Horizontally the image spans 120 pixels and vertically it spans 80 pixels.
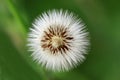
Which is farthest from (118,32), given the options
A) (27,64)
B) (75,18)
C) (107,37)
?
(27,64)

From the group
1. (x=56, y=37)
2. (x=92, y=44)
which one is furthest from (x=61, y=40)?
(x=92, y=44)

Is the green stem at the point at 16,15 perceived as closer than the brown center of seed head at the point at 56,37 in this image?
No

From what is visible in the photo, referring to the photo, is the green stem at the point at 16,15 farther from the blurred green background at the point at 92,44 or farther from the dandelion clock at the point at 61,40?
the dandelion clock at the point at 61,40

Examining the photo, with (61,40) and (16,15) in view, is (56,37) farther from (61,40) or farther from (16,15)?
(16,15)

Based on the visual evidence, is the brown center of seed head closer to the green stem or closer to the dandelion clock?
the dandelion clock

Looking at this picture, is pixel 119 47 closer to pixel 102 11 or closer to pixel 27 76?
pixel 102 11

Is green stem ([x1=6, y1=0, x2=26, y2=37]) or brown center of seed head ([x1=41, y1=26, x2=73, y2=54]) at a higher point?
green stem ([x1=6, y1=0, x2=26, y2=37])

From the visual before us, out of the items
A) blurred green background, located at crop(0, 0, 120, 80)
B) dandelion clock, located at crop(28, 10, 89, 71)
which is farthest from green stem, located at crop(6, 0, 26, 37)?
dandelion clock, located at crop(28, 10, 89, 71)

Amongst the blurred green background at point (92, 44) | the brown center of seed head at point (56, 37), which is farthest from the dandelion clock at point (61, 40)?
the blurred green background at point (92, 44)
